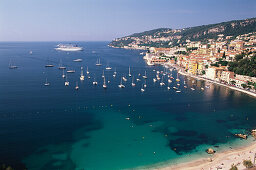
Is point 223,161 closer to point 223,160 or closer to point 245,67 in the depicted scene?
point 223,160

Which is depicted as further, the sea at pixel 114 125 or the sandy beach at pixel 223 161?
the sea at pixel 114 125

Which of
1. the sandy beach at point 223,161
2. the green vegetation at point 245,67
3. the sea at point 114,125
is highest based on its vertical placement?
the green vegetation at point 245,67

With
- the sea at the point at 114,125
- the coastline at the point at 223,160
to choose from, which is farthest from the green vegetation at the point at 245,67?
the coastline at the point at 223,160

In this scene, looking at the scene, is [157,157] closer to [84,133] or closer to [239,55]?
[84,133]

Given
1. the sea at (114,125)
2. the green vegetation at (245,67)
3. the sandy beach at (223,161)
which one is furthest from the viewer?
the green vegetation at (245,67)

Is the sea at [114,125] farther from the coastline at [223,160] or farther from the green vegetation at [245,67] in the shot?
the green vegetation at [245,67]

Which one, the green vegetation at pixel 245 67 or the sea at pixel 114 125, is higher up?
the green vegetation at pixel 245 67
